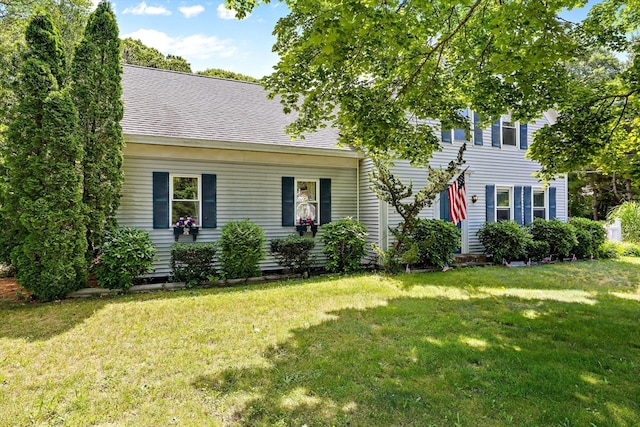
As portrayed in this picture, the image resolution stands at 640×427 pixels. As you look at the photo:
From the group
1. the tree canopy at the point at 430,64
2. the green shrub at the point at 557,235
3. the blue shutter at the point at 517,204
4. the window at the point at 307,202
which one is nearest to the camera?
the tree canopy at the point at 430,64

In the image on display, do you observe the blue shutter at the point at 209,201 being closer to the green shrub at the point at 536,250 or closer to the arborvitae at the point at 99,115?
the arborvitae at the point at 99,115

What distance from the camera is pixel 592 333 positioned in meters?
4.68

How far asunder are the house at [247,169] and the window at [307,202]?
3 centimetres

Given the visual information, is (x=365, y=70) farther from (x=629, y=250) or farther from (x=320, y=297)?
(x=629, y=250)

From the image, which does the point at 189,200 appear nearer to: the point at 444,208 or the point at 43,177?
the point at 43,177

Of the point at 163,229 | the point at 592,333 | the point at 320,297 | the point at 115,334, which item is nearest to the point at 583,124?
the point at 592,333

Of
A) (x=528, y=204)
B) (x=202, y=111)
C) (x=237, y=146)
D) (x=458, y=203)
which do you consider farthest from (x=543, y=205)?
(x=202, y=111)

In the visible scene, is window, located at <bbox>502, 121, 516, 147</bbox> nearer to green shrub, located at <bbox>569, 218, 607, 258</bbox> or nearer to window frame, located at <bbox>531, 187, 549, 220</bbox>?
window frame, located at <bbox>531, 187, 549, 220</bbox>

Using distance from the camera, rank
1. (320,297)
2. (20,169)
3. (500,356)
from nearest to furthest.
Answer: (500,356) → (20,169) → (320,297)

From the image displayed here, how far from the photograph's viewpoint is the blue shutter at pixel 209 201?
8758mm

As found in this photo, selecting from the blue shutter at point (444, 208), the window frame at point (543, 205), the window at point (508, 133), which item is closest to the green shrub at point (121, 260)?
the blue shutter at point (444, 208)

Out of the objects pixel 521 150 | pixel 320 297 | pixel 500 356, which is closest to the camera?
pixel 500 356

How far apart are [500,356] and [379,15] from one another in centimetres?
432

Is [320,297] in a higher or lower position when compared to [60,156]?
lower
